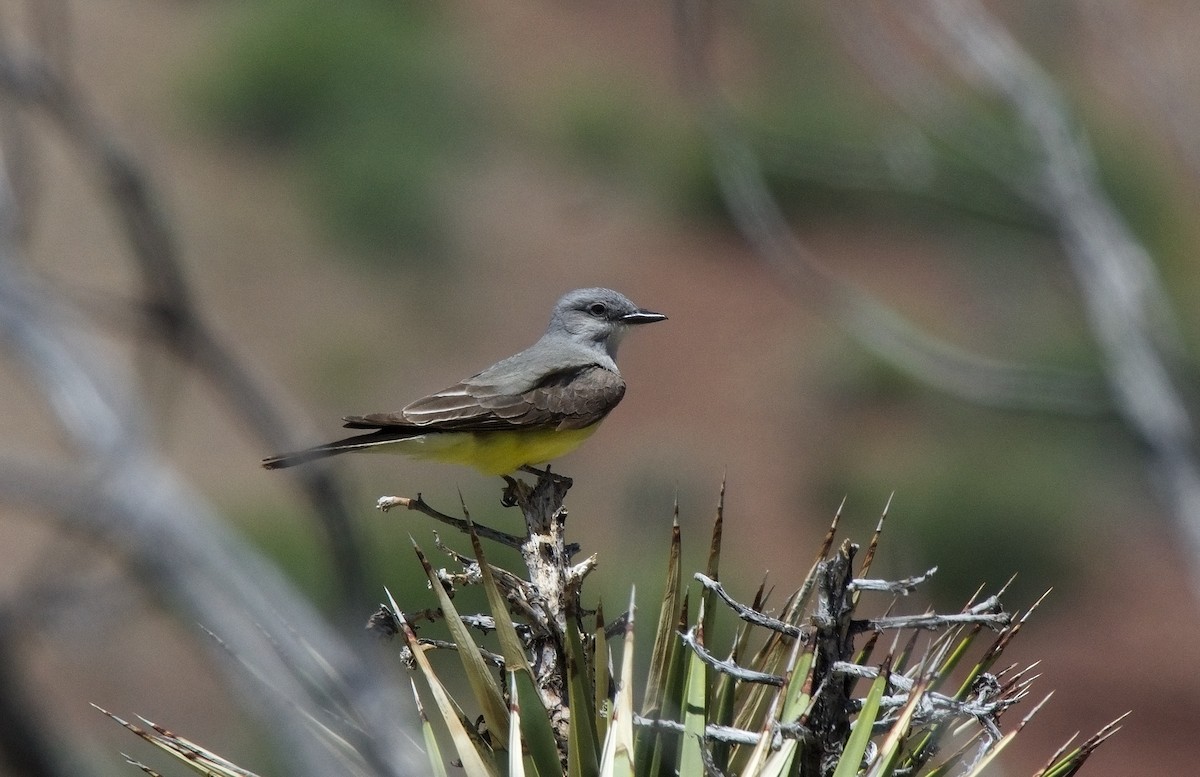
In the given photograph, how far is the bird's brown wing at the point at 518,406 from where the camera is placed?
17.2 feet

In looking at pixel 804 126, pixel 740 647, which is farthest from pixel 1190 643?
pixel 740 647

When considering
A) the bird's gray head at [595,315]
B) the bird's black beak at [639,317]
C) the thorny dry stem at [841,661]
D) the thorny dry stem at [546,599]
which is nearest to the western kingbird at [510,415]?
the bird's black beak at [639,317]

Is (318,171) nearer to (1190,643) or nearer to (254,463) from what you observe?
(254,463)

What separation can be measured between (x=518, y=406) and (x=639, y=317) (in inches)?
41.3

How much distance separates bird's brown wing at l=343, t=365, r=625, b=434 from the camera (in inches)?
206

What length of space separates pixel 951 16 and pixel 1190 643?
11.6 meters

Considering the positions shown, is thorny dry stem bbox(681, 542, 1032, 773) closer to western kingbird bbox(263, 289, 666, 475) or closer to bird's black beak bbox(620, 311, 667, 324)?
western kingbird bbox(263, 289, 666, 475)

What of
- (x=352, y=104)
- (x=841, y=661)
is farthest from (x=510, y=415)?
(x=352, y=104)

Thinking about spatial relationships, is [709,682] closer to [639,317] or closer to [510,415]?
[510,415]

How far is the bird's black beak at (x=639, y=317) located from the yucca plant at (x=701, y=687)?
8.28 ft

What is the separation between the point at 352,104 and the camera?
24906 millimetres

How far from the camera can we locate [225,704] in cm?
1312

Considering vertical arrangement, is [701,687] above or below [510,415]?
below

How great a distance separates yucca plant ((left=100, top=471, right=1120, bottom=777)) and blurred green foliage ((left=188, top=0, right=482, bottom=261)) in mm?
19273
